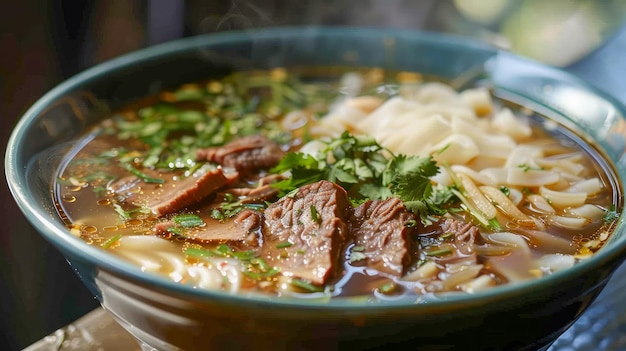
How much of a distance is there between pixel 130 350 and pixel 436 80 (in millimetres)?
1803

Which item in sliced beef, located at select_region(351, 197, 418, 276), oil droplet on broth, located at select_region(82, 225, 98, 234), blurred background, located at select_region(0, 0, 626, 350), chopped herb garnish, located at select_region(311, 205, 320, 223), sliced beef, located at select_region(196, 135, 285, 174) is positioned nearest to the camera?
sliced beef, located at select_region(351, 197, 418, 276)

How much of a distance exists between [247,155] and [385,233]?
0.71 meters

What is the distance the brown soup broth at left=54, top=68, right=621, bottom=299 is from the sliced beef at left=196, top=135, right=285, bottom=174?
0.15ft

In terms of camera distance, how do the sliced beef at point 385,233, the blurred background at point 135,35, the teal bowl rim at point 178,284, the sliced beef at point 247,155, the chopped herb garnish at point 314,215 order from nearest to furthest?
1. the teal bowl rim at point 178,284
2. the sliced beef at point 385,233
3. the chopped herb garnish at point 314,215
4. the sliced beef at point 247,155
5. the blurred background at point 135,35

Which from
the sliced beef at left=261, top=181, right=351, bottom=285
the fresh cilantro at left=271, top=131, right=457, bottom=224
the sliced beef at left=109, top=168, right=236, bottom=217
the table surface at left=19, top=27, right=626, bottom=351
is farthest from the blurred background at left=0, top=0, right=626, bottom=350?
the sliced beef at left=261, top=181, right=351, bottom=285

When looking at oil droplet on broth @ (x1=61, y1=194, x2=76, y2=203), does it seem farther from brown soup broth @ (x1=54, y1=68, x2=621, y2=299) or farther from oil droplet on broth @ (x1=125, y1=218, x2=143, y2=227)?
oil droplet on broth @ (x1=125, y1=218, x2=143, y2=227)

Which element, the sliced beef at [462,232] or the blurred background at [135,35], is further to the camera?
the blurred background at [135,35]

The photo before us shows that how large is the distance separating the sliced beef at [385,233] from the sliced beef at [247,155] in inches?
19.4

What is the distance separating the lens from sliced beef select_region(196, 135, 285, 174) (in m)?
2.36

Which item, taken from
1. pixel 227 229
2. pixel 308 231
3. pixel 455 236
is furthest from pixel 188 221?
pixel 455 236

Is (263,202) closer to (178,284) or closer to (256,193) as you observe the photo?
(256,193)

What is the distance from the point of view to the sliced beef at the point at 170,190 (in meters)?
2.09

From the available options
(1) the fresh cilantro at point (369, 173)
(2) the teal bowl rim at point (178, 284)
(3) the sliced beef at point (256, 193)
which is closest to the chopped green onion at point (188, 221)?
(3) the sliced beef at point (256, 193)

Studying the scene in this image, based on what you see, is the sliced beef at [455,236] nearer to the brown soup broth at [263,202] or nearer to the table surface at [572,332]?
the brown soup broth at [263,202]
